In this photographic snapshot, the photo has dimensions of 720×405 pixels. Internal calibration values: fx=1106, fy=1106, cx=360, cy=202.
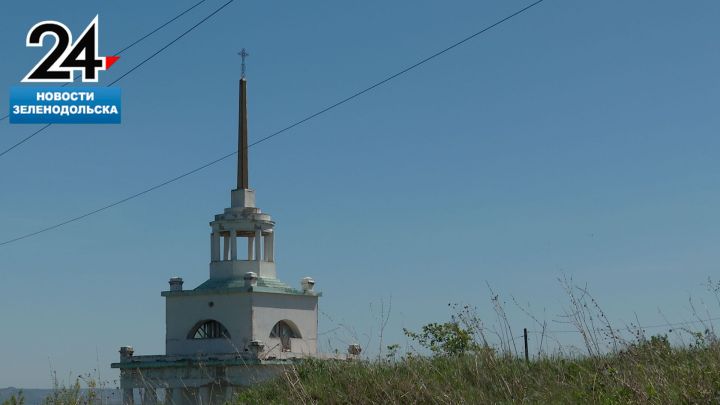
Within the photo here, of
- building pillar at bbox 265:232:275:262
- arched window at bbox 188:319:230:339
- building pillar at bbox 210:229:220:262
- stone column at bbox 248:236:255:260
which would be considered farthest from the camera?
building pillar at bbox 265:232:275:262

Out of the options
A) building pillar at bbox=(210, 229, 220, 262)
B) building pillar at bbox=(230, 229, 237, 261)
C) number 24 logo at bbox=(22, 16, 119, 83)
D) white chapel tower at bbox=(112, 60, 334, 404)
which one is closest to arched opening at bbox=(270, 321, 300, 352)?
white chapel tower at bbox=(112, 60, 334, 404)

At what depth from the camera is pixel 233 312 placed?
160ft

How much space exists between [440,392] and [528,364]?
179cm

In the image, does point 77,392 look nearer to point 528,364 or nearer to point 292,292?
point 528,364

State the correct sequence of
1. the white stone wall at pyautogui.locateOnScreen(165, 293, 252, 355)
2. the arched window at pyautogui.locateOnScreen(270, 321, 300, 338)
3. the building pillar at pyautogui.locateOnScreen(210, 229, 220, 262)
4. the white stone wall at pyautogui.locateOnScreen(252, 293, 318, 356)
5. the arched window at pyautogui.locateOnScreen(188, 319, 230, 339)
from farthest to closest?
the building pillar at pyautogui.locateOnScreen(210, 229, 220, 262) → the arched window at pyautogui.locateOnScreen(270, 321, 300, 338) → the arched window at pyautogui.locateOnScreen(188, 319, 230, 339) → the white stone wall at pyautogui.locateOnScreen(252, 293, 318, 356) → the white stone wall at pyautogui.locateOnScreen(165, 293, 252, 355)

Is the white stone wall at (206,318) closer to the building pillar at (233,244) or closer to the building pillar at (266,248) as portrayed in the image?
the building pillar at (233,244)

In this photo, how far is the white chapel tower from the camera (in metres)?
48.3

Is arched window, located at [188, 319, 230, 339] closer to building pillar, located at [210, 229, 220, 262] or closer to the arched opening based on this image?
the arched opening

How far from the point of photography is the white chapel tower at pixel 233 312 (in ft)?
158

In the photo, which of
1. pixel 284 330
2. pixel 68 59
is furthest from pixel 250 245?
pixel 68 59

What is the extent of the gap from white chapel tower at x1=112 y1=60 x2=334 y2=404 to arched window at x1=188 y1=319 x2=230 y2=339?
0.04m

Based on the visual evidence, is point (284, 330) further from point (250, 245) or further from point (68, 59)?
point (68, 59)

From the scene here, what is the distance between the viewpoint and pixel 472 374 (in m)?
14.1

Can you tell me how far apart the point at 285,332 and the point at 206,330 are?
11.8 ft
